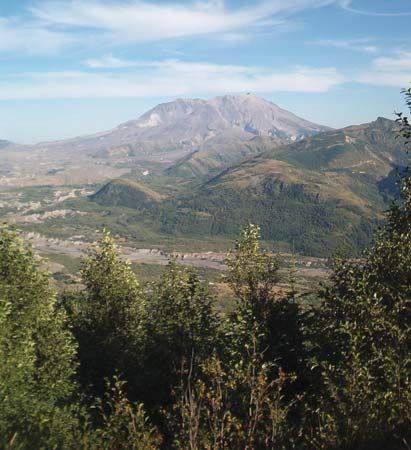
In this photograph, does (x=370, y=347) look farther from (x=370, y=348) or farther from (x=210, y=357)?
(x=210, y=357)

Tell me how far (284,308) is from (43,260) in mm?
22950

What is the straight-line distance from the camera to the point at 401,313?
27719mm

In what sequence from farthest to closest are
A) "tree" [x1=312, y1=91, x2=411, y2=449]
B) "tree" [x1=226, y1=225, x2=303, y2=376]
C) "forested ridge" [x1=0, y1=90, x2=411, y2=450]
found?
1. "tree" [x1=226, y1=225, x2=303, y2=376]
2. "forested ridge" [x1=0, y1=90, x2=411, y2=450]
3. "tree" [x1=312, y1=91, x2=411, y2=449]

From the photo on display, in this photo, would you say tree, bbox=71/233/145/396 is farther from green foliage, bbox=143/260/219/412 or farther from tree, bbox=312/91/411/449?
tree, bbox=312/91/411/449

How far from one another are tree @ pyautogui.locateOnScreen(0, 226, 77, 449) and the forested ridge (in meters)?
0.12

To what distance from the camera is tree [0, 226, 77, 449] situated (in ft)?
78.0

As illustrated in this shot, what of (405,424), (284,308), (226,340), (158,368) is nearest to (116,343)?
(158,368)

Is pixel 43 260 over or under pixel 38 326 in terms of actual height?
over

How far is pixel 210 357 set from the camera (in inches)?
1197

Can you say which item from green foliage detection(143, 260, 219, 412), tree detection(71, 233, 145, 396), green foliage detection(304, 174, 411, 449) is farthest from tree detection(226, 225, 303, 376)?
tree detection(71, 233, 145, 396)

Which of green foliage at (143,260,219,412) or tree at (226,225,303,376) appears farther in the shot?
green foliage at (143,260,219,412)

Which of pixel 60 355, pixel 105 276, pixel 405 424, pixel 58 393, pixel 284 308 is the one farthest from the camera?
pixel 105 276

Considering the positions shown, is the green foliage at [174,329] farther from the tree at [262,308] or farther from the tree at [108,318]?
the tree at [262,308]

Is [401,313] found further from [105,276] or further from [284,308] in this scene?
[105,276]
